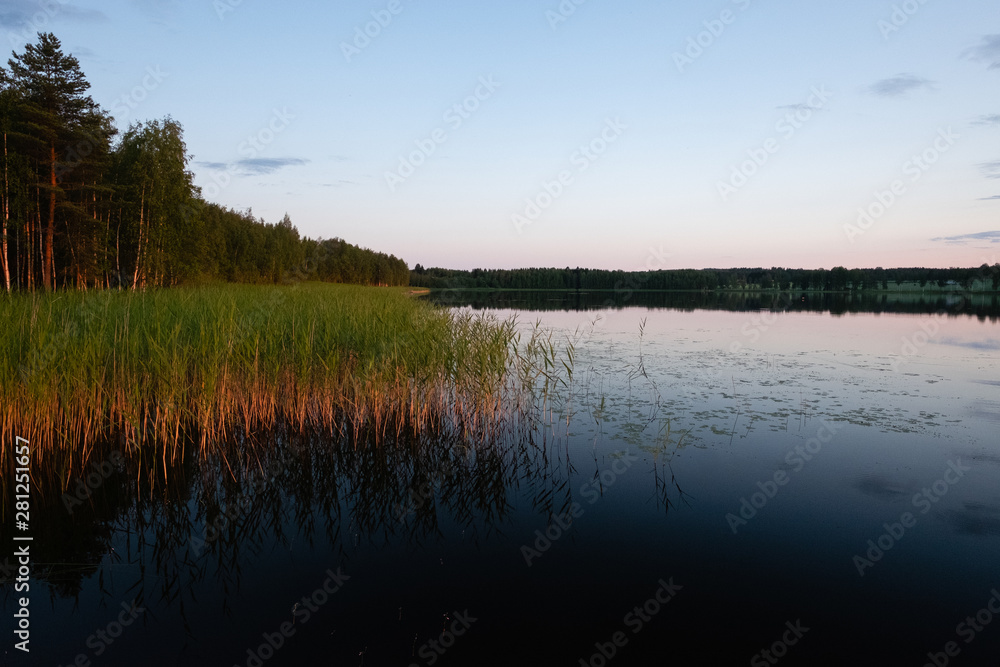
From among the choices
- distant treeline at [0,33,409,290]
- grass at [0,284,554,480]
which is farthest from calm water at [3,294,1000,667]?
distant treeline at [0,33,409,290]

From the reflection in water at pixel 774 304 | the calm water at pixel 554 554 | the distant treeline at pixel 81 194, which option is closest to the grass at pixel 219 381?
the calm water at pixel 554 554

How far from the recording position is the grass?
6.11 metres

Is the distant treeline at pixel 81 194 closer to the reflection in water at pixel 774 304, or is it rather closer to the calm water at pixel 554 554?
the calm water at pixel 554 554

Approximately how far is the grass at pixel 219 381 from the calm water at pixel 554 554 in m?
0.70

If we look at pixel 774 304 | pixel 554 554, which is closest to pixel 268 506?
pixel 554 554

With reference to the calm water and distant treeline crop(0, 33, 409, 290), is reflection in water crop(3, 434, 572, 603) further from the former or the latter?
distant treeline crop(0, 33, 409, 290)

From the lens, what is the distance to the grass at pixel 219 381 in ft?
20.0

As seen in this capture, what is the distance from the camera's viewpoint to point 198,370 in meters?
7.46

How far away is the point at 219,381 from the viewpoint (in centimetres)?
712

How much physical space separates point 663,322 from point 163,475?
1125 inches

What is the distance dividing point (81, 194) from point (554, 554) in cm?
3564

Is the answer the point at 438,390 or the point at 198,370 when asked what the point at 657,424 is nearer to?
the point at 438,390

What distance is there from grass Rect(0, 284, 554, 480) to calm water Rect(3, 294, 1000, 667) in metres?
0.70

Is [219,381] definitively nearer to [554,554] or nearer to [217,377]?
[217,377]
